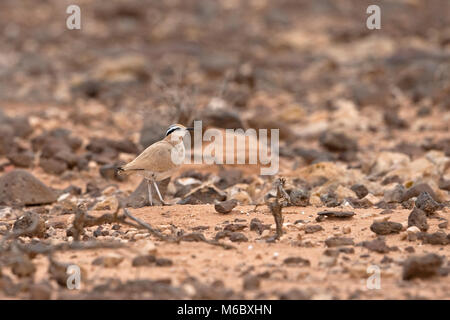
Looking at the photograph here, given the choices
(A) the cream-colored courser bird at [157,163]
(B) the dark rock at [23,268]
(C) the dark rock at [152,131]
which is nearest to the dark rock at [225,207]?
(A) the cream-colored courser bird at [157,163]

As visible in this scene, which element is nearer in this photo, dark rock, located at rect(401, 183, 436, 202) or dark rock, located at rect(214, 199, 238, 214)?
dark rock, located at rect(214, 199, 238, 214)

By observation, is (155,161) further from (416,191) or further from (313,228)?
(416,191)

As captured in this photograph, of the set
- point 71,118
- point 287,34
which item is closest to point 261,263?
point 71,118

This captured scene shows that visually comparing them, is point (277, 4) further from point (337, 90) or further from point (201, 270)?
point (201, 270)

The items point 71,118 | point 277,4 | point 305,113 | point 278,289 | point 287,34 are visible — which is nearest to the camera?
A: point 278,289

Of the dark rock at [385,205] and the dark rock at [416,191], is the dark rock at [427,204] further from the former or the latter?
the dark rock at [416,191]

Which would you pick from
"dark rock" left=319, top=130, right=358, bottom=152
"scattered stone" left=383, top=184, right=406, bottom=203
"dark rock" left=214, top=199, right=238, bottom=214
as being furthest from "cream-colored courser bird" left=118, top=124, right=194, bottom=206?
"dark rock" left=319, top=130, right=358, bottom=152

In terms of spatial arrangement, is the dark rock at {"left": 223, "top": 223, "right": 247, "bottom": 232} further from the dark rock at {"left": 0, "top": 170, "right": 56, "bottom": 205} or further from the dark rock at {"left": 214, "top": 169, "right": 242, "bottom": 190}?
the dark rock at {"left": 0, "top": 170, "right": 56, "bottom": 205}
